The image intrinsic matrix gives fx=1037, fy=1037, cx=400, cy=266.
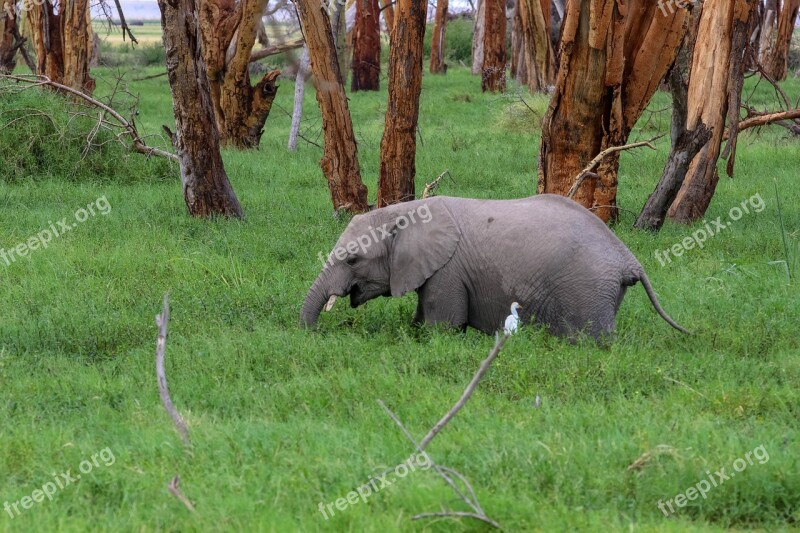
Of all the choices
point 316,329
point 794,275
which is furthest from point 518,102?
point 316,329

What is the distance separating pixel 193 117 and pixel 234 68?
544cm

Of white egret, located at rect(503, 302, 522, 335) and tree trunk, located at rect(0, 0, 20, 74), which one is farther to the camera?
tree trunk, located at rect(0, 0, 20, 74)

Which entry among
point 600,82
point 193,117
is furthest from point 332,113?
point 600,82

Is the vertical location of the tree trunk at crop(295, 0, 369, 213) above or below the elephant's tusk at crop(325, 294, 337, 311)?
above

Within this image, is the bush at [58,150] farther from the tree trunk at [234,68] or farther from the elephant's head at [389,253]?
the elephant's head at [389,253]

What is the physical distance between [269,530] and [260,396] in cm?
178

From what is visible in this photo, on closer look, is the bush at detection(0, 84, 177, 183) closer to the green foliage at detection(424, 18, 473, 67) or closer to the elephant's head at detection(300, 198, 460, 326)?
the elephant's head at detection(300, 198, 460, 326)

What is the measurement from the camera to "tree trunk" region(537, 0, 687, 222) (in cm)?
1004

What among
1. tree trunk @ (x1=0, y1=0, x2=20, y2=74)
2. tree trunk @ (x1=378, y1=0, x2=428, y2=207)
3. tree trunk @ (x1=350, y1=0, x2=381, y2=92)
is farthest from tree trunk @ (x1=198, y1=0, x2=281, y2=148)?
tree trunk @ (x1=350, y1=0, x2=381, y2=92)

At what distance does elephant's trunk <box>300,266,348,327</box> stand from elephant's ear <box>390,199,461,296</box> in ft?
1.18

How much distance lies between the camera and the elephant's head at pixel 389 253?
7070mm

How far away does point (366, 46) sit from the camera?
2866cm

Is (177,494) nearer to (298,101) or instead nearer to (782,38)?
(298,101)

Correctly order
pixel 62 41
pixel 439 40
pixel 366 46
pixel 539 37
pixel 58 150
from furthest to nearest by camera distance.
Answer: pixel 439 40, pixel 366 46, pixel 539 37, pixel 62 41, pixel 58 150
